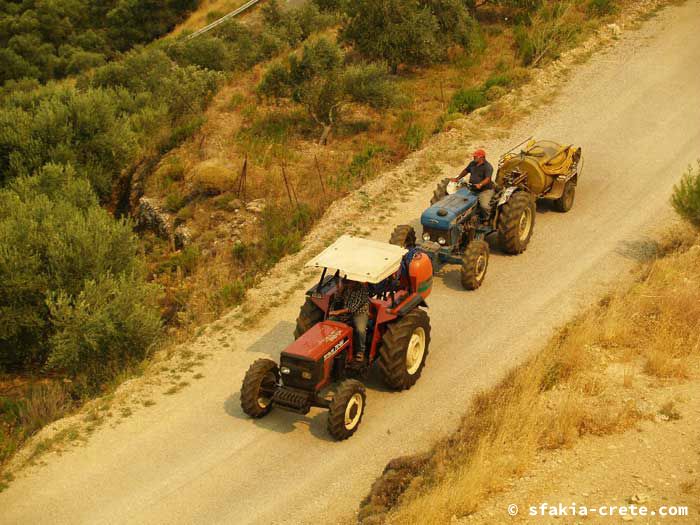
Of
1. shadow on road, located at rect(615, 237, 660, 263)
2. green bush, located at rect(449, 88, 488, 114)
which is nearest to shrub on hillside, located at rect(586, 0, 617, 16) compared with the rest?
green bush, located at rect(449, 88, 488, 114)

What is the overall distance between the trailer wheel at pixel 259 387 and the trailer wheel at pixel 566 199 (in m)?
9.14

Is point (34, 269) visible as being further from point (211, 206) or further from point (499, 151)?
point (499, 151)

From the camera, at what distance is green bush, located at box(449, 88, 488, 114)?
24.8 m

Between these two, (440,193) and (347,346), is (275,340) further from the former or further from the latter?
(440,193)

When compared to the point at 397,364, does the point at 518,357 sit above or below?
below

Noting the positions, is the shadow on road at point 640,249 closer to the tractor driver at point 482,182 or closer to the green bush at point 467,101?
the tractor driver at point 482,182

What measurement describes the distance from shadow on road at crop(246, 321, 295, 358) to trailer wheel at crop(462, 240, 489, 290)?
341 cm

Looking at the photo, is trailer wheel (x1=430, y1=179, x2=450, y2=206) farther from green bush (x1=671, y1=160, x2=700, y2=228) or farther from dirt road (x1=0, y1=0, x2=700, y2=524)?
green bush (x1=671, y1=160, x2=700, y2=228)

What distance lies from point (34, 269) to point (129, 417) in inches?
244

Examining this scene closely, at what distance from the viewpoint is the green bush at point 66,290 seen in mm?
14539

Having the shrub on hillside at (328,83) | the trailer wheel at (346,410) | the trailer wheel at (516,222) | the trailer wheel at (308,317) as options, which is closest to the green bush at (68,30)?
the shrub on hillside at (328,83)

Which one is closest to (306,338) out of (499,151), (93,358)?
(93,358)

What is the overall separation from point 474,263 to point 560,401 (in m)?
4.22

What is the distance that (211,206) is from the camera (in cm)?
2289
